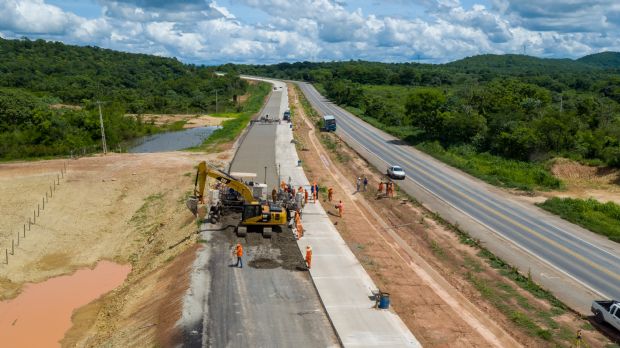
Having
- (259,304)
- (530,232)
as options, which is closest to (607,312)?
(530,232)

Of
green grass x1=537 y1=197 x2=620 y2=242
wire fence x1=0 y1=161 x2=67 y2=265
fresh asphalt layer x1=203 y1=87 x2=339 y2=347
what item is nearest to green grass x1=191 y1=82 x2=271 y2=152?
wire fence x1=0 y1=161 x2=67 y2=265

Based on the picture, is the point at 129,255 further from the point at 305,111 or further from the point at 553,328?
the point at 305,111

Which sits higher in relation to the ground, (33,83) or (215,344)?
(33,83)

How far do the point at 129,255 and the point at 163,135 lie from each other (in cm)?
5170

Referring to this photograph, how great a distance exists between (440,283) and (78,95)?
4141 inches

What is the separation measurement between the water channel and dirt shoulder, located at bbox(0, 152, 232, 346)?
12.8m

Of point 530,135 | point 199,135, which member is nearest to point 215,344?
point 530,135

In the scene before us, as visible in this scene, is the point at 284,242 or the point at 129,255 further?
the point at 129,255

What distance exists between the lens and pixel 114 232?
38375mm

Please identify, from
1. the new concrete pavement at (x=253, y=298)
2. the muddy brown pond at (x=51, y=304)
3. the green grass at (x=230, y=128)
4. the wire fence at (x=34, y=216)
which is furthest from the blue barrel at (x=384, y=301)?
the green grass at (x=230, y=128)

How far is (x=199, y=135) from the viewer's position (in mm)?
80375

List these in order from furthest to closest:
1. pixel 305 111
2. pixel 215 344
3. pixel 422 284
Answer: pixel 305 111, pixel 422 284, pixel 215 344

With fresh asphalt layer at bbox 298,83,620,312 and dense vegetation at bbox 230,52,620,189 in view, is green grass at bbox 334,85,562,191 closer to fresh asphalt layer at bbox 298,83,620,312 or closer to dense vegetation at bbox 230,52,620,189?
dense vegetation at bbox 230,52,620,189

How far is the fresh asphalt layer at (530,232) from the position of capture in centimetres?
2794
